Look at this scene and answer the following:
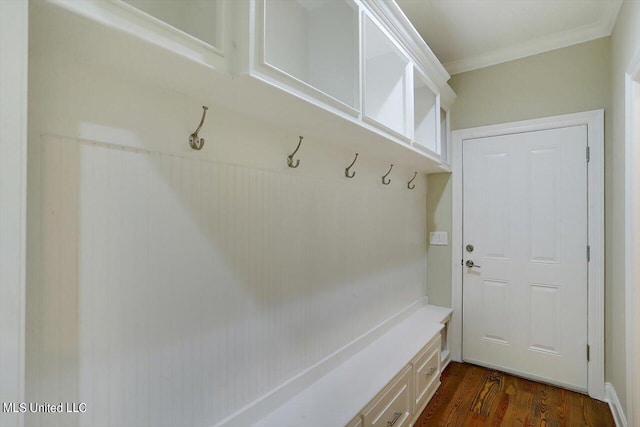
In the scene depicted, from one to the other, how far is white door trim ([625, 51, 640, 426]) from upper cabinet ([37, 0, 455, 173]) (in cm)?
100

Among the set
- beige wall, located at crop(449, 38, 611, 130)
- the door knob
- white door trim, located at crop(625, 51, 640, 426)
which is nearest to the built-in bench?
the door knob

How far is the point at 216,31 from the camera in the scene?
0.81 metres

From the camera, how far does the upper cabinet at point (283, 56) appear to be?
66cm

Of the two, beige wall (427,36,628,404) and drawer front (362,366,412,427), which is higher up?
beige wall (427,36,628,404)

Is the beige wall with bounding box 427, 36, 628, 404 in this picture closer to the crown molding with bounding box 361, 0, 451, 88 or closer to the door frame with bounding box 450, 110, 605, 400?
the door frame with bounding box 450, 110, 605, 400

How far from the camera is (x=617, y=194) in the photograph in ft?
6.55

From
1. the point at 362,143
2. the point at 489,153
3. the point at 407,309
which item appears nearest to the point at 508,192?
the point at 489,153

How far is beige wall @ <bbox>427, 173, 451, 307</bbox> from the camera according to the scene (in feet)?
9.30

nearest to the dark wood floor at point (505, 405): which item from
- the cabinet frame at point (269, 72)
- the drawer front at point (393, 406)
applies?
the drawer front at point (393, 406)

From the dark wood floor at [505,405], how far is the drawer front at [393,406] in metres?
0.33

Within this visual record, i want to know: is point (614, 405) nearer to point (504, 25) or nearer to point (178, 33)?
point (504, 25)

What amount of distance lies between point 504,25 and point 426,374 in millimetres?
2453

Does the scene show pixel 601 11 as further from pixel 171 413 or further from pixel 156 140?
pixel 171 413

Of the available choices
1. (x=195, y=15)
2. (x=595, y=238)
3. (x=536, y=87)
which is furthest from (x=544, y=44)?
(x=195, y=15)
